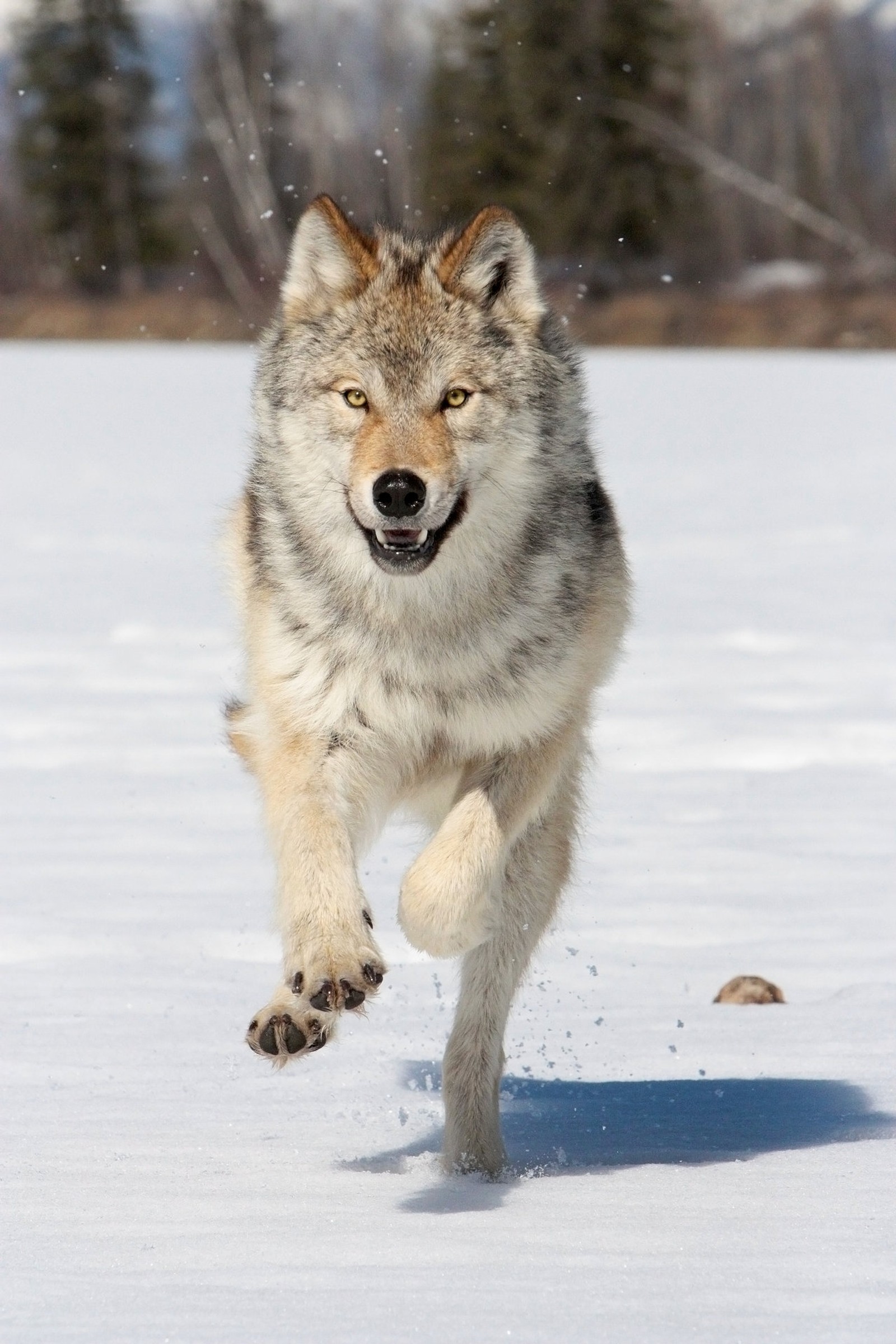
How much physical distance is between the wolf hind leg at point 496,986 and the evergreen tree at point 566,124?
30.3m

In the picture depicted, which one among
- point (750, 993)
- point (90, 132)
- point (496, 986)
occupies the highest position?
point (496, 986)

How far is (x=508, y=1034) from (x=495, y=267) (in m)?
1.92

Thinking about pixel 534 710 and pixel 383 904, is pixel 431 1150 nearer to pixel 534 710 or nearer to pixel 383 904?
pixel 534 710

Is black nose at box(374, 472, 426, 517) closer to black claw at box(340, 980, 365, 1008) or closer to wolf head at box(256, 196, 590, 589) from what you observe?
wolf head at box(256, 196, 590, 589)

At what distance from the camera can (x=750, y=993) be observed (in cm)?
466

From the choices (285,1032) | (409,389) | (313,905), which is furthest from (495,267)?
(285,1032)

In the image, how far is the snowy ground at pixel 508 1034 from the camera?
2.68 m

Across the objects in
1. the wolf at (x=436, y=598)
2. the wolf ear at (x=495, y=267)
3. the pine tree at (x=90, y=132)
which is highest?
the wolf ear at (x=495, y=267)

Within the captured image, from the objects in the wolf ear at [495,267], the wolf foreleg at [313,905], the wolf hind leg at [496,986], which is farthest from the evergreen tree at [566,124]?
the wolf foreleg at [313,905]

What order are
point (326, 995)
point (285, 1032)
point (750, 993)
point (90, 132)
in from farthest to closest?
point (90, 132), point (750, 993), point (285, 1032), point (326, 995)

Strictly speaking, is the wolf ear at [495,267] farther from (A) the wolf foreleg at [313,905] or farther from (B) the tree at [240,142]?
(B) the tree at [240,142]

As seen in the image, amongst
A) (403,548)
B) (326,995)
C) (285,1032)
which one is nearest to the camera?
(326,995)

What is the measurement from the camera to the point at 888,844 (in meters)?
6.01

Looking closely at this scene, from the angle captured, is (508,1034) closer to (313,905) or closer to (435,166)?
(313,905)
